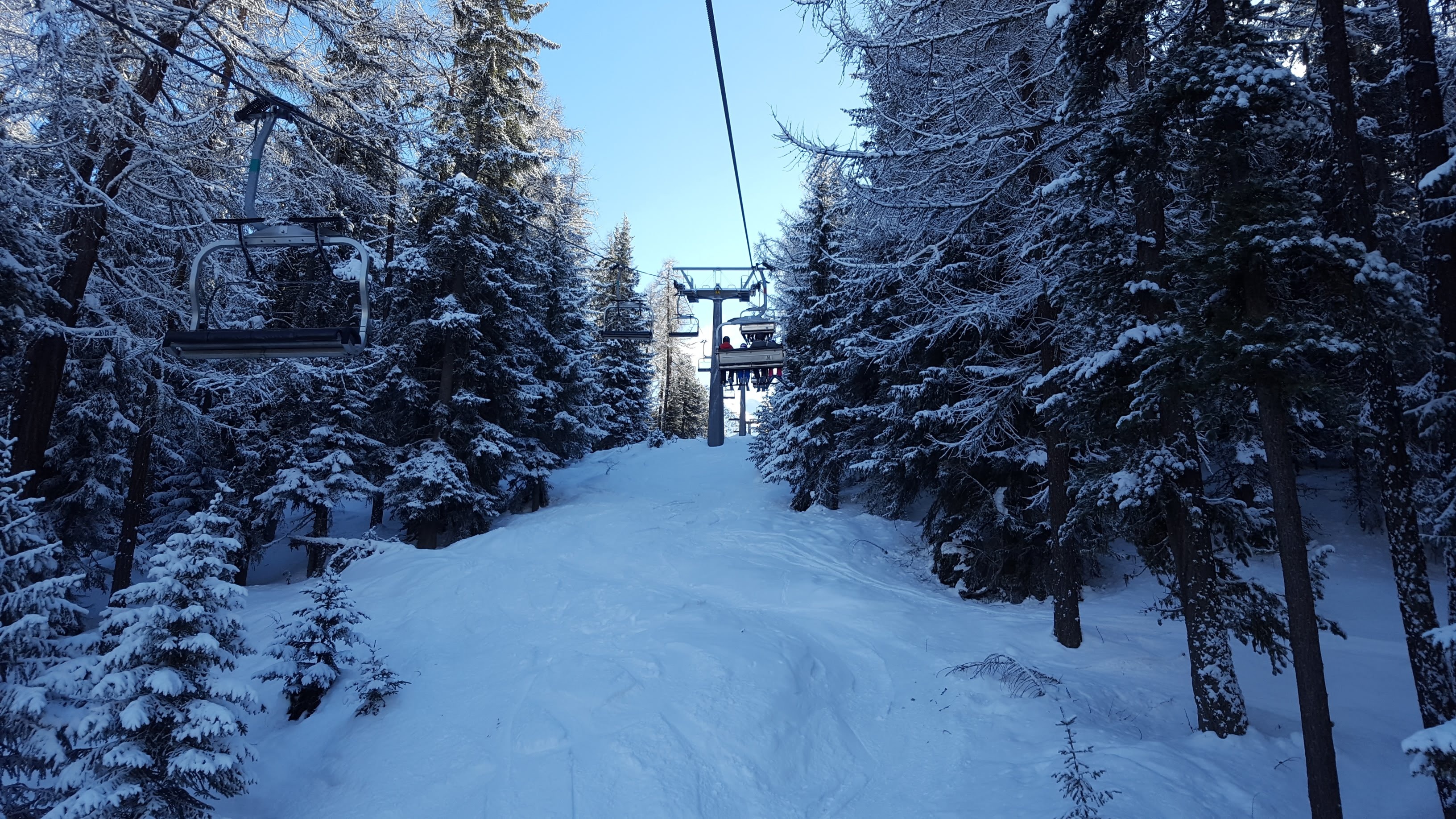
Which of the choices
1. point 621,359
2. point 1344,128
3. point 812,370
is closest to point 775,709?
point 1344,128

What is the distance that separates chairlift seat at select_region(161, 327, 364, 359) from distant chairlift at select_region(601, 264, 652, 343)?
1044cm

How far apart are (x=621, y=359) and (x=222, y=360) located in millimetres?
26528

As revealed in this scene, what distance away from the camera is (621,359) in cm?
3397

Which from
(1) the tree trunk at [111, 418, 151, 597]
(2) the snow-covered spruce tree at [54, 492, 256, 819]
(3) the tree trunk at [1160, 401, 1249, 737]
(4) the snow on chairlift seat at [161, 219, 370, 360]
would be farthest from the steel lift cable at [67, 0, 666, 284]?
(1) the tree trunk at [111, 418, 151, 597]

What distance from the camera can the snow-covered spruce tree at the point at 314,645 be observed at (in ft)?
23.9

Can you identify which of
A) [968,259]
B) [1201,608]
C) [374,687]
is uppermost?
[968,259]

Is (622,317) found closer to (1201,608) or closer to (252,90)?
(252,90)

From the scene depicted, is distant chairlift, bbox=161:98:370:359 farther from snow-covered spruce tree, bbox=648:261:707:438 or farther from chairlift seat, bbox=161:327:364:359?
snow-covered spruce tree, bbox=648:261:707:438

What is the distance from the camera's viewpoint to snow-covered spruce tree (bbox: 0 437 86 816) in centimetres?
486

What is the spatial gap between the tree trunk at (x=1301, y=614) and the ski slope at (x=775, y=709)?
81 centimetres

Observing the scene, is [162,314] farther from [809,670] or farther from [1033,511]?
[1033,511]

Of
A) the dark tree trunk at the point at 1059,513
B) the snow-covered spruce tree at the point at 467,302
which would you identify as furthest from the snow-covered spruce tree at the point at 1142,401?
the snow-covered spruce tree at the point at 467,302

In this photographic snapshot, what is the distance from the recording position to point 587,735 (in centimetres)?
652

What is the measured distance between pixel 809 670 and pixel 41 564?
23.0 ft
